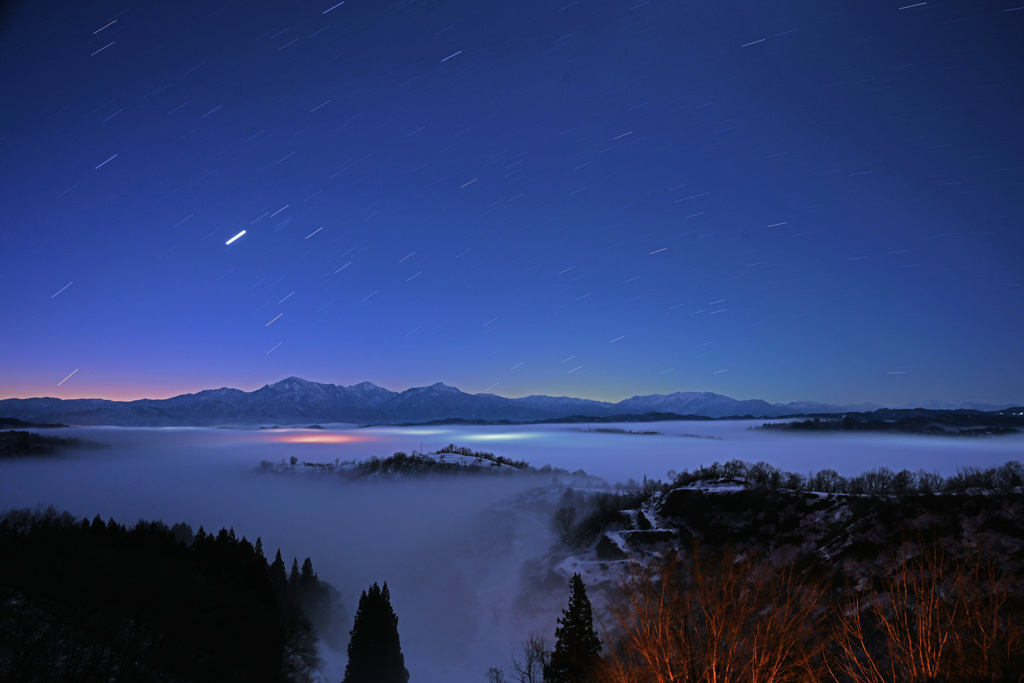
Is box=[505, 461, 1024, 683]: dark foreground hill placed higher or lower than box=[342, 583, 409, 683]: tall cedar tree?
higher

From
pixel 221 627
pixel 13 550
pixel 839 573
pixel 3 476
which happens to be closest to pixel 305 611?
pixel 221 627

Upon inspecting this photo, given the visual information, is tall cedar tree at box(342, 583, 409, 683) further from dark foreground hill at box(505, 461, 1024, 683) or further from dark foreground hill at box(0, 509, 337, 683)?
dark foreground hill at box(505, 461, 1024, 683)

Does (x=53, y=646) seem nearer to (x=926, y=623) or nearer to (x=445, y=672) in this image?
(x=926, y=623)

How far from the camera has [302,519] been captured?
167250 mm

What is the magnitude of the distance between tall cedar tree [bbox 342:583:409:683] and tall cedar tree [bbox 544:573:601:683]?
60.1ft

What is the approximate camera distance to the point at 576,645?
108ft

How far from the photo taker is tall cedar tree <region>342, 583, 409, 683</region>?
4331 cm

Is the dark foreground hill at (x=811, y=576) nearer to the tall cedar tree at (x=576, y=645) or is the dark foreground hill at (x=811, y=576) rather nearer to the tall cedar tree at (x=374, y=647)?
the tall cedar tree at (x=576, y=645)

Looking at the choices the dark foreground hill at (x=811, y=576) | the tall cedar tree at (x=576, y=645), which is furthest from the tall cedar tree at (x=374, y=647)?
the tall cedar tree at (x=576, y=645)

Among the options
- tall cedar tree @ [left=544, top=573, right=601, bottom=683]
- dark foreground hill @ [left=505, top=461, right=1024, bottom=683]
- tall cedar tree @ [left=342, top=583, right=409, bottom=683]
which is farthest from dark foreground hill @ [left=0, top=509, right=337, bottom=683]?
dark foreground hill @ [left=505, top=461, right=1024, bottom=683]

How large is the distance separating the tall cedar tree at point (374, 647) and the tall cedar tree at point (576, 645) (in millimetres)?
18331

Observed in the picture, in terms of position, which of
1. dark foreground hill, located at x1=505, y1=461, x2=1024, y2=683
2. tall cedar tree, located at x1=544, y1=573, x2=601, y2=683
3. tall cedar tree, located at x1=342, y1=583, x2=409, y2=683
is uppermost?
dark foreground hill, located at x1=505, y1=461, x2=1024, y2=683

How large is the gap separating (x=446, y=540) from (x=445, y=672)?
57276 millimetres

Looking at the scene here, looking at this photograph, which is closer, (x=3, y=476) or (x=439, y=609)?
(x=439, y=609)
